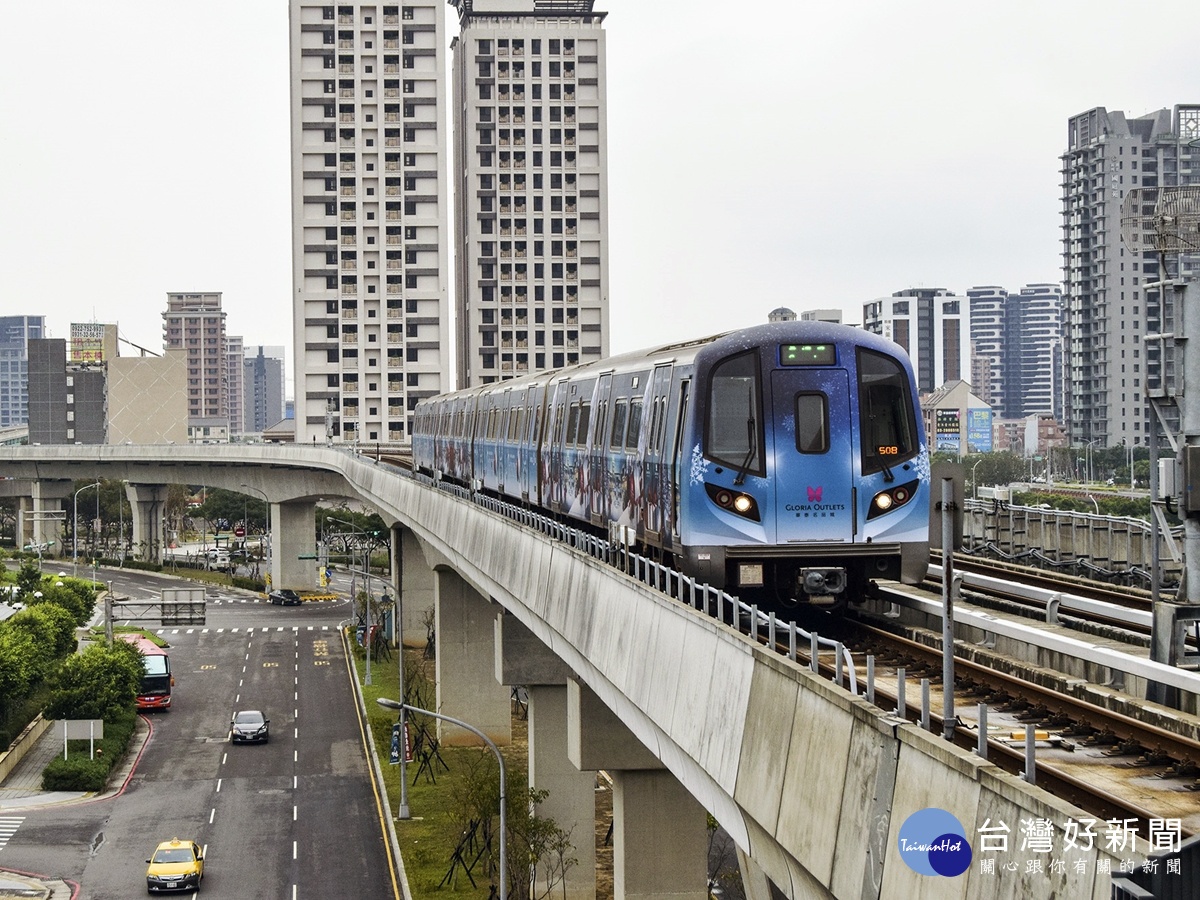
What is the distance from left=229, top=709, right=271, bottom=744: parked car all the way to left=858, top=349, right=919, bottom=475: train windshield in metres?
40.9

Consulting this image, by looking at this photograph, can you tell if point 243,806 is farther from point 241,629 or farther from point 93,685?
point 241,629

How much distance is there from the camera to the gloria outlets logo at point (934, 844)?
930cm

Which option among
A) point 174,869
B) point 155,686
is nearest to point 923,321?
point 155,686

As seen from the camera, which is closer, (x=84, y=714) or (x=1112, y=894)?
(x=1112, y=894)

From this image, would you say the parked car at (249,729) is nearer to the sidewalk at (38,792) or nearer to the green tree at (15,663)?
the sidewalk at (38,792)

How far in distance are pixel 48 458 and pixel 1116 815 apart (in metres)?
119

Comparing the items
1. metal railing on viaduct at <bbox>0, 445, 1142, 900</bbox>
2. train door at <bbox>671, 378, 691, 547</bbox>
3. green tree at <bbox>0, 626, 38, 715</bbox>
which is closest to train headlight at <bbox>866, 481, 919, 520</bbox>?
metal railing on viaduct at <bbox>0, 445, 1142, 900</bbox>

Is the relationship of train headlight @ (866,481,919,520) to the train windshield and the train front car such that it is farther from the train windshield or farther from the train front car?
the train windshield

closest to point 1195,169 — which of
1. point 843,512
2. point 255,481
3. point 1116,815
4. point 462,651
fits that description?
→ point 255,481

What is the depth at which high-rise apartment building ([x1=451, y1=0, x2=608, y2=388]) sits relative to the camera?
429 feet

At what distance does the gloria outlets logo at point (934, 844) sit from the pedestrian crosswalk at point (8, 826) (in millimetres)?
36948

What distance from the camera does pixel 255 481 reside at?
344ft

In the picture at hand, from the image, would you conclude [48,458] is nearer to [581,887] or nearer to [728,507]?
[581,887]

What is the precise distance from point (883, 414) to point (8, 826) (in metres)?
33.7
